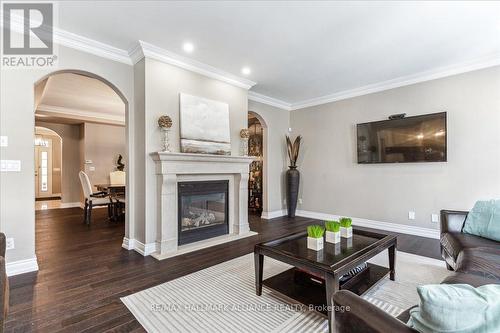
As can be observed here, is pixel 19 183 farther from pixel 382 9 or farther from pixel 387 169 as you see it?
pixel 387 169

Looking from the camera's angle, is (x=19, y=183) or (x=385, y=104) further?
(x=385, y=104)

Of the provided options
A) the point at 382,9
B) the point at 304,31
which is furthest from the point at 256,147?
the point at 382,9

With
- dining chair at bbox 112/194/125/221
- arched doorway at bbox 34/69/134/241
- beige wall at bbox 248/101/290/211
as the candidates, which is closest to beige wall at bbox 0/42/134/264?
arched doorway at bbox 34/69/134/241

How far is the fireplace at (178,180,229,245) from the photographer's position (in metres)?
3.59

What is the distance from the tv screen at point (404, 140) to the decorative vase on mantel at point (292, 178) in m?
1.41

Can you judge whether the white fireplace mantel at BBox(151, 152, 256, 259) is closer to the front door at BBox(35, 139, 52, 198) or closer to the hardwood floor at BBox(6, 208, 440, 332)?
the hardwood floor at BBox(6, 208, 440, 332)

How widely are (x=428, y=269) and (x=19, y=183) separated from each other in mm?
4651

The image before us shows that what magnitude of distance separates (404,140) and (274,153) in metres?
2.61

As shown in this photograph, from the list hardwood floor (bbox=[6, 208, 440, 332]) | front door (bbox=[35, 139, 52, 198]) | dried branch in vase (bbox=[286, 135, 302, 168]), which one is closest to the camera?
hardwood floor (bbox=[6, 208, 440, 332])

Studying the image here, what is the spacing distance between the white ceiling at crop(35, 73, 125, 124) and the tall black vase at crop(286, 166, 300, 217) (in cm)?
421

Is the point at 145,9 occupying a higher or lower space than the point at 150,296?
higher

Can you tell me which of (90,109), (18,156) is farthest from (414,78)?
(90,109)

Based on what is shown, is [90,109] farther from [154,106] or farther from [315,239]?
[315,239]

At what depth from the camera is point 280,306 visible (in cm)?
200
